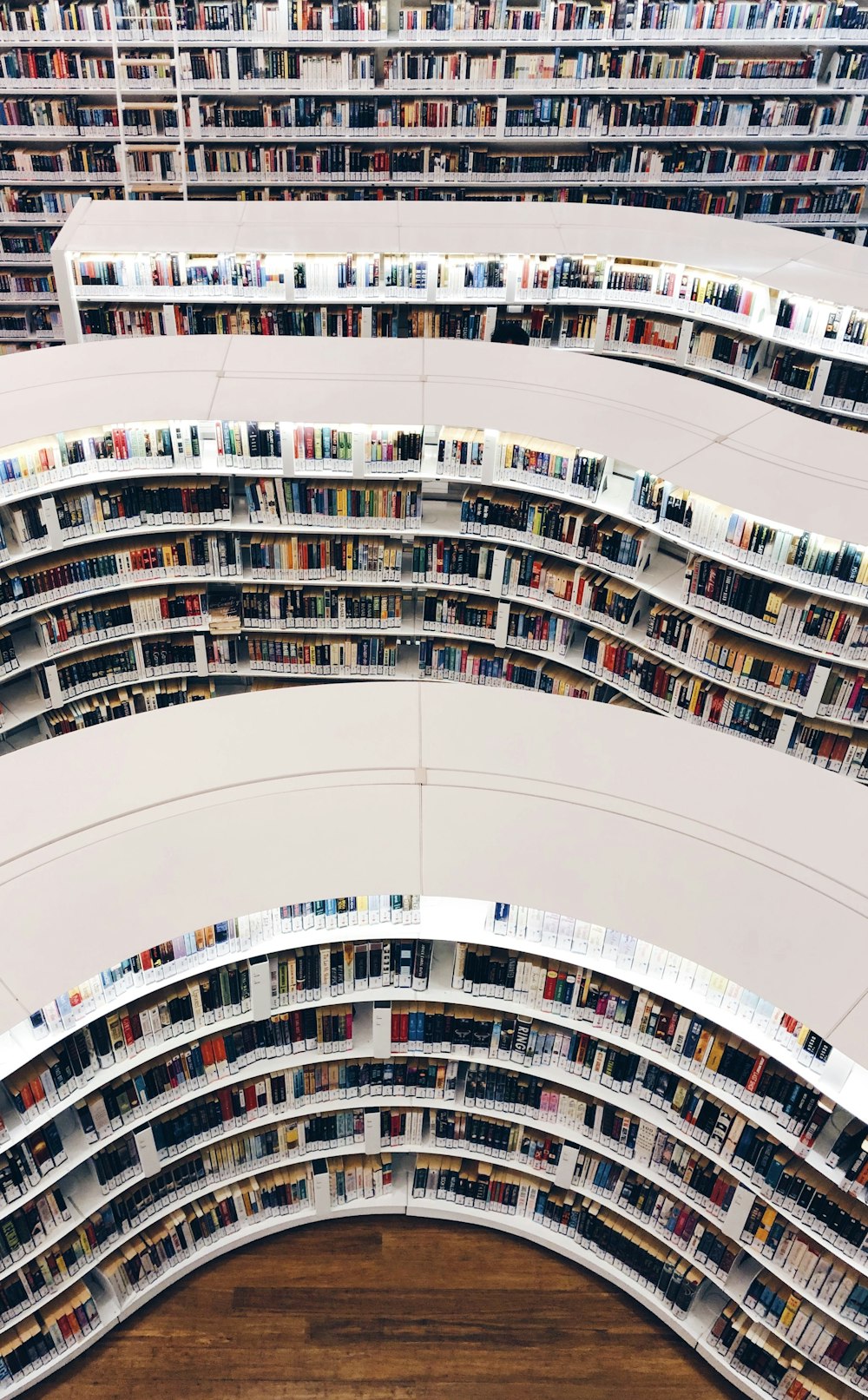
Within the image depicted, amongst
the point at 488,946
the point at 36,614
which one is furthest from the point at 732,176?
the point at 488,946

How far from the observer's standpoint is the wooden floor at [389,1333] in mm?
6098

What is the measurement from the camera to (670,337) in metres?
11.1

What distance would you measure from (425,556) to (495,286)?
11.2 ft

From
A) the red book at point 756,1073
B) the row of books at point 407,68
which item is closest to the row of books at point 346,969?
the red book at point 756,1073

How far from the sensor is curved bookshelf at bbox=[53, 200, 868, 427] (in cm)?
1052

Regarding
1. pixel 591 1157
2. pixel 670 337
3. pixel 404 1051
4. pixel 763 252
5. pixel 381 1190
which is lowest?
pixel 381 1190

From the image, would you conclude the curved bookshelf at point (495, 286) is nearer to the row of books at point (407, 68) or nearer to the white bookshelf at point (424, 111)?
the white bookshelf at point (424, 111)

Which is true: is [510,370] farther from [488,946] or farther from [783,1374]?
[783,1374]

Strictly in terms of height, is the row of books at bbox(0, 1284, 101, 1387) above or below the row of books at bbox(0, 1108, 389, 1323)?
below

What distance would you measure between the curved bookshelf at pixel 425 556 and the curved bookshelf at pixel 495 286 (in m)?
2.05

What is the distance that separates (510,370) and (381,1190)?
5.52 metres

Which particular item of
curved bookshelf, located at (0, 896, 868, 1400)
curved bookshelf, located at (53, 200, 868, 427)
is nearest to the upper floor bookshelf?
curved bookshelf, located at (53, 200, 868, 427)

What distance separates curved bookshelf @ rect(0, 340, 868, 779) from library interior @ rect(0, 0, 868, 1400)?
0.03 meters

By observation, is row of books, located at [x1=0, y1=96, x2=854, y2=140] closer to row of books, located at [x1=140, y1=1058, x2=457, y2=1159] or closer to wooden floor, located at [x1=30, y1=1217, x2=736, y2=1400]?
row of books, located at [x1=140, y1=1058, x2=457, y2=1159]
